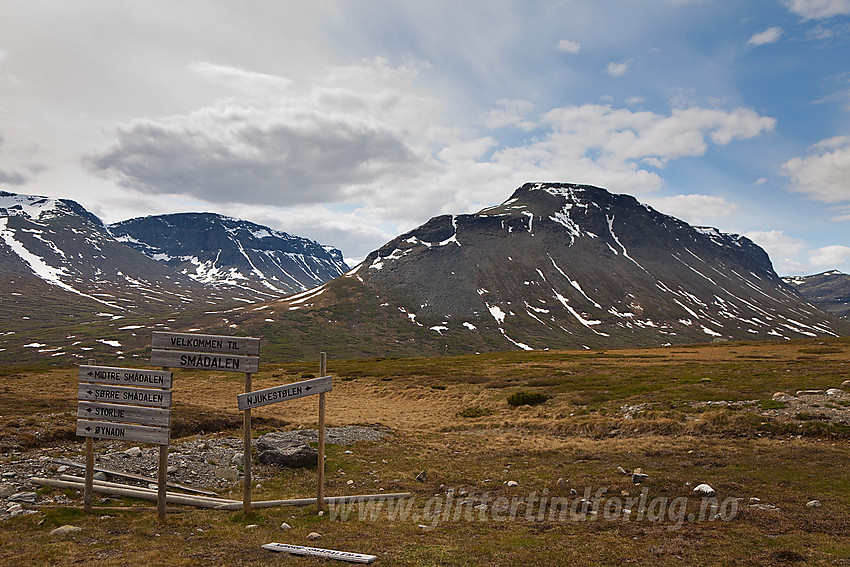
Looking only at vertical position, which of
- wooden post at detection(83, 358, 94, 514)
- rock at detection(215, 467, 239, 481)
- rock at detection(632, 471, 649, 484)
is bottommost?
rock at detection(215, 467, 239, 481)

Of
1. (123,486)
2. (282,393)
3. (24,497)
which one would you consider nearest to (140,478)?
(123,486)

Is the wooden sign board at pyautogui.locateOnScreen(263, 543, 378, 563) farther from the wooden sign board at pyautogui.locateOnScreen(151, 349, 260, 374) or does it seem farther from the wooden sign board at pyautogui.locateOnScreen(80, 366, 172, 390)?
the wooden sign board at pyautogui.locateOnScreen(80, 366, 172, 390)

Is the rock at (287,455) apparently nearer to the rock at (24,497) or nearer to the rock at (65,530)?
the rock at (24,497)

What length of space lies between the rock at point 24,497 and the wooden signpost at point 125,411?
77.0 inches

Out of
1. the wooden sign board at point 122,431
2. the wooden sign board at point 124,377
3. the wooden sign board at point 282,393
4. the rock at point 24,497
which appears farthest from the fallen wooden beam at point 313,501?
the rock at point 24,497

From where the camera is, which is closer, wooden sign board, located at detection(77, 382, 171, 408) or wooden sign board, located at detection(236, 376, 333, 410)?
wooden sign board, located at detection(77, 382, 171, 408)

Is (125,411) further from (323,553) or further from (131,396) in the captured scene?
(323,553)

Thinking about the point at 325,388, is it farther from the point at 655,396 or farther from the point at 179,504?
the point at 655,396

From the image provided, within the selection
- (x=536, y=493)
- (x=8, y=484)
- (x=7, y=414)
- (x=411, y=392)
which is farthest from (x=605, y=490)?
(x=411, y=392)

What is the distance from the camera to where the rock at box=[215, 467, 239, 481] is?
62.2 ft

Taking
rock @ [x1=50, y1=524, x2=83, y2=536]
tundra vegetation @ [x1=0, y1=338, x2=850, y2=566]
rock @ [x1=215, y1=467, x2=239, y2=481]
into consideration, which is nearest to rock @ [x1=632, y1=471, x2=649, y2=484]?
tundra vegetation @ [x1=0, y1=338, x2=850, y2=566]

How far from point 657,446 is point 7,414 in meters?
38.7

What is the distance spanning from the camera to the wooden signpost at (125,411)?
520 inches

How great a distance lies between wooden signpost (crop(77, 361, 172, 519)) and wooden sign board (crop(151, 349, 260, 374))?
0.42m
